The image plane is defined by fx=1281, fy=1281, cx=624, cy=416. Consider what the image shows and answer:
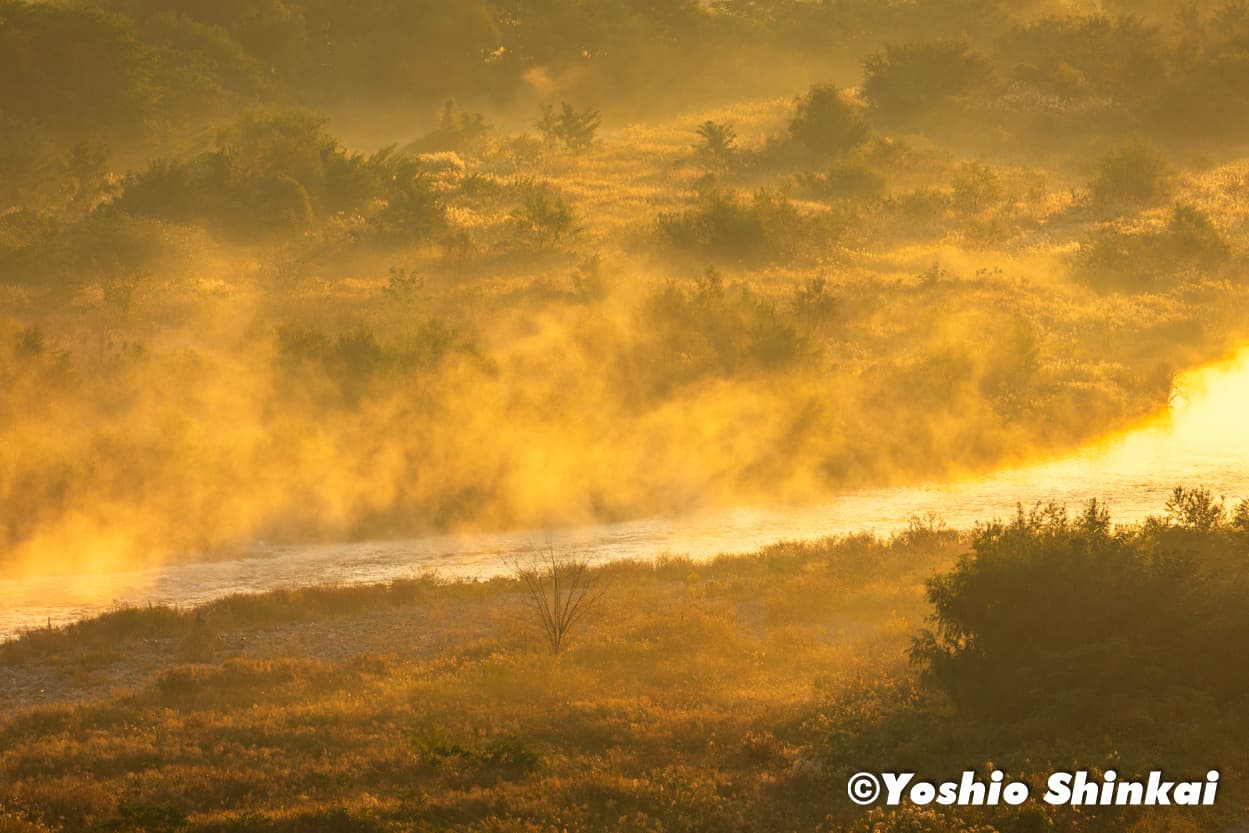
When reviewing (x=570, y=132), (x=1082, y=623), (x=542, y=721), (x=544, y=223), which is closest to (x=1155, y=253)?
(x=544, y=223)

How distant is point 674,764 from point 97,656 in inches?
519

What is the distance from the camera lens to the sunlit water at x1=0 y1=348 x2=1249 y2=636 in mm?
32062

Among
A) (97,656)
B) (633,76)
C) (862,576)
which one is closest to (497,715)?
(97,656)

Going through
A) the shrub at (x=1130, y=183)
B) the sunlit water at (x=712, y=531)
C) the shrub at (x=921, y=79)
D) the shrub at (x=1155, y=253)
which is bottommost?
the sunlit water at (x=712, y=531)

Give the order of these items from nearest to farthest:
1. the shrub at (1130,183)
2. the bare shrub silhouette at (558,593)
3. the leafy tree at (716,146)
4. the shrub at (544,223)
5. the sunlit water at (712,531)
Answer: the bare shrub silhouette at (558,593) < the sunlit water at (712,531) < the shrub at (544,223) < the shrub at (1130,183) < the leafy tree at (716,146)

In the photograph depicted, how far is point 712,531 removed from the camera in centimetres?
3809

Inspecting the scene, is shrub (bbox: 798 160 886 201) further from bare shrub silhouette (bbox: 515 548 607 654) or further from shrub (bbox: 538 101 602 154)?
bare shrub silhouette (bbox: 515 548 607 654)

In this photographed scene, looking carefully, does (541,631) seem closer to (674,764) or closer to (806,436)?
(674,764)

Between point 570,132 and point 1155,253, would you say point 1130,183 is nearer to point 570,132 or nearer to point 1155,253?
point 1155,253

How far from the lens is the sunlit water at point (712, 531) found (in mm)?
32062

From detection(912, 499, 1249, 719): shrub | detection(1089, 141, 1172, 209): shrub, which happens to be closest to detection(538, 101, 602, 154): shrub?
detection(1089, 141, 1172, 209): shrub

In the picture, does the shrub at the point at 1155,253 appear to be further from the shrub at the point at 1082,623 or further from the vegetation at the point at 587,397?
the shrub at the point at 1082,623

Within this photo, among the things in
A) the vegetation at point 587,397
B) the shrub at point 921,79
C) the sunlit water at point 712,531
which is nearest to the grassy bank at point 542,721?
the vegetation at point 587,397

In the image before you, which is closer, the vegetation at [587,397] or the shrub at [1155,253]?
the vegetation at [587,397]
